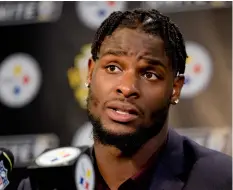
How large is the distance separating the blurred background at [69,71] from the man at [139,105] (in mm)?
419

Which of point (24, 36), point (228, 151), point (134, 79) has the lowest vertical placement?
point (228, 151)

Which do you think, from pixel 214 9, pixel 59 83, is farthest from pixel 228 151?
pixel 59 83

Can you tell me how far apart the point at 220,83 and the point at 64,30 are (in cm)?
46

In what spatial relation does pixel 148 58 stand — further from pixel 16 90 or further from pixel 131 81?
pixel 16 90

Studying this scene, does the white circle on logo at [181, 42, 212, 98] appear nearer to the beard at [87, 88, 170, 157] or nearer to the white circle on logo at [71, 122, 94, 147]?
the white circle on logo at [71, 122, 94, 147]

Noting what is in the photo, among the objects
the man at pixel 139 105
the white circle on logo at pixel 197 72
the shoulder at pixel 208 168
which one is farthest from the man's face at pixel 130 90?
the white circle on logo at pixel 197 72

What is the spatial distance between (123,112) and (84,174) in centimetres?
10

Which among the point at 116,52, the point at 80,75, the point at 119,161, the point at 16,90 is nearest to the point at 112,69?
the point at 116,52

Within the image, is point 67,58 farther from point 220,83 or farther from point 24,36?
point 220,83

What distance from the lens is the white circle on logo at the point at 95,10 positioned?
1.19 m

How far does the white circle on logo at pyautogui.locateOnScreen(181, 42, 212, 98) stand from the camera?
1.13 metres

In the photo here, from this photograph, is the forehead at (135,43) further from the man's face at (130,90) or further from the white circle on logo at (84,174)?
the white circle on logo at (84,174)

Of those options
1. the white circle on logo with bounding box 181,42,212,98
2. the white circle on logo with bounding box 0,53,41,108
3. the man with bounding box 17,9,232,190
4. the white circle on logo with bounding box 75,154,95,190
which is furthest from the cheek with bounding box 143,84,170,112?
the white circle on logo with bounding box 0,53,41,108

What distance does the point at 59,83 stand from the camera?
47.3 inches
